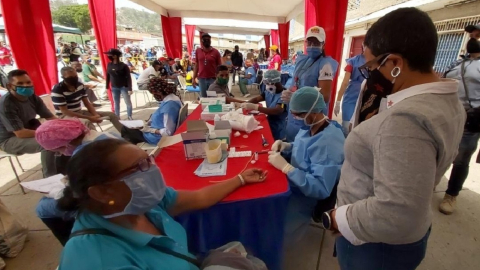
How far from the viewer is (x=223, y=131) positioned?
6.50 feet

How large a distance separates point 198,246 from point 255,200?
469 millimetres

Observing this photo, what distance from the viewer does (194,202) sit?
124cm

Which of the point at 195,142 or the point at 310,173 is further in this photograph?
the point at 195,142

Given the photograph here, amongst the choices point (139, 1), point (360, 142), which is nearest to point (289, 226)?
point (360, 142)

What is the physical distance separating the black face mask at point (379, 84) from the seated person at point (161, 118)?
2210 mm

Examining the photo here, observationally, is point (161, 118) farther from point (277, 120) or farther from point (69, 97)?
point (69, 97)

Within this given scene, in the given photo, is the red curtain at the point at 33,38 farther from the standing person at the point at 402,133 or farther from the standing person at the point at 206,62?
the standing person at the point at 402,133

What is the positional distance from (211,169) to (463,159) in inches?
93.7

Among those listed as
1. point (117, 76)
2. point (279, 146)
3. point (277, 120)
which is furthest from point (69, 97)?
point (279, 146)

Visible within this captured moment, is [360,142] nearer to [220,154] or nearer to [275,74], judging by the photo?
[220,154]

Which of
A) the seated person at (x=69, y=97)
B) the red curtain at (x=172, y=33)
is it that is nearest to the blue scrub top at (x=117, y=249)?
the seated person at (x=69, y=97)

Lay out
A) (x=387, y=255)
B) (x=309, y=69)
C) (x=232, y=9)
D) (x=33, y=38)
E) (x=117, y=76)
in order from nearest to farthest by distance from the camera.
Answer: (x=387, y=255)
(x=309, y=69)
(x=33, y=38)
(x=117, y=76)
(x=232, y=9)

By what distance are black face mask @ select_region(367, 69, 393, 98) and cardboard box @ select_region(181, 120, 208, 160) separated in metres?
1.19

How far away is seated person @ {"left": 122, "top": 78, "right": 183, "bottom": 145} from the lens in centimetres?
261
